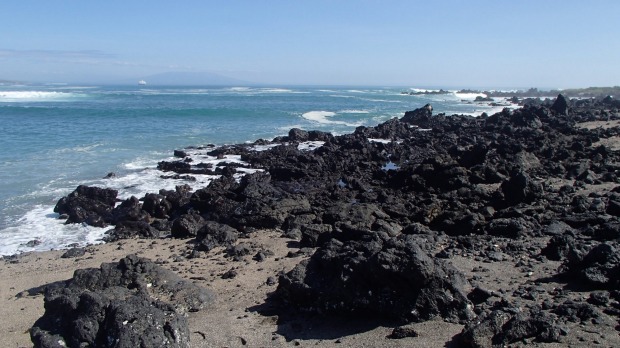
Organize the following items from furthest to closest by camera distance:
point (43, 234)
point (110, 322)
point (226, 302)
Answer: point (43, 234)
point (226, 302)
point (110, 322)

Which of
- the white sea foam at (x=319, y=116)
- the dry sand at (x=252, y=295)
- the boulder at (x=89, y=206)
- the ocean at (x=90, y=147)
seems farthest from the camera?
the white sea foam at (x=319, y=116)

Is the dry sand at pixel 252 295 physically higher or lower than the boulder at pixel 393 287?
lower

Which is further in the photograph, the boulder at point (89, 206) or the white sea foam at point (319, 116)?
the white sea foam at point (319, 116)

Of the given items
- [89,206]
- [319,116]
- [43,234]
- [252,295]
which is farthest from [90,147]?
[319,116]

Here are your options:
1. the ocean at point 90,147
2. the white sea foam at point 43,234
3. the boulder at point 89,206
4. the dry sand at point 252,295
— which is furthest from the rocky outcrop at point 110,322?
the boulder at point 89,206

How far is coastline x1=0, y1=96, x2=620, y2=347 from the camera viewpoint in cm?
657

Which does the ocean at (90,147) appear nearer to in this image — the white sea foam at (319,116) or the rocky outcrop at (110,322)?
the white sea foam at (319,116)

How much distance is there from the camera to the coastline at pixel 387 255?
259 inches

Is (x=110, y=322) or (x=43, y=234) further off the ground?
(x=110, y=322)

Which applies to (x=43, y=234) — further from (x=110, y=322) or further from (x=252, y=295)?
(x=110, y=322)

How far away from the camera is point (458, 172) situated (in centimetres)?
1582

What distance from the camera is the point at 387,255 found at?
6.68 metres

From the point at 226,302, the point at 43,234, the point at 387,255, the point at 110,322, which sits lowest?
the point at 43,234

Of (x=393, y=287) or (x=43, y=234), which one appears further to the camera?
(x=43, y=234)
